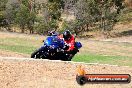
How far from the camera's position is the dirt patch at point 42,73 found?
1422 cm

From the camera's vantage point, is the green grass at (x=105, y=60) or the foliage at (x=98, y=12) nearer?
the green grass at (x=105, y=60)

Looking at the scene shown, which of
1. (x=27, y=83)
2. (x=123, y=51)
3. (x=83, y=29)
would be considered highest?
(x=27, y=83)

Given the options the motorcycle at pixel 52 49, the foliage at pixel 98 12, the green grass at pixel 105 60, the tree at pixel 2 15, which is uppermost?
the motorcycle at pixel 52 49

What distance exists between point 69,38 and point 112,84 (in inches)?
175

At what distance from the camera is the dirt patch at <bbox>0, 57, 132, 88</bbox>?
1422cm

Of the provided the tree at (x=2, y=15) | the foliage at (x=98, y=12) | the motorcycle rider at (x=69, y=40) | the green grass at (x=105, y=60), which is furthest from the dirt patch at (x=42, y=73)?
the tree at (x=2, y=15)

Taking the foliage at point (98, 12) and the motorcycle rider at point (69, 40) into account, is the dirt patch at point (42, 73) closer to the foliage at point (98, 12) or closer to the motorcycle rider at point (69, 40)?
the motorcycle rider at point (69, 40)

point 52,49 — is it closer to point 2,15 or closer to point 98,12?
point 98,12

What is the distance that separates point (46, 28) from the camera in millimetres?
59125

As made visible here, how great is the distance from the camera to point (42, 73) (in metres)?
15.0

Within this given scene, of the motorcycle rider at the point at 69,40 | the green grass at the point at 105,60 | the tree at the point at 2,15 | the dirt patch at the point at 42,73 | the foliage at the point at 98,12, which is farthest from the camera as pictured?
the tree at the point at 2,15

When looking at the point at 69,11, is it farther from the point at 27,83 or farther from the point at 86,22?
the point at 27,83

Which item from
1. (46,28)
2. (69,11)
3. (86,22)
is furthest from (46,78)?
(69,11)

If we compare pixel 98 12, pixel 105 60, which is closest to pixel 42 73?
pixel 105 60
